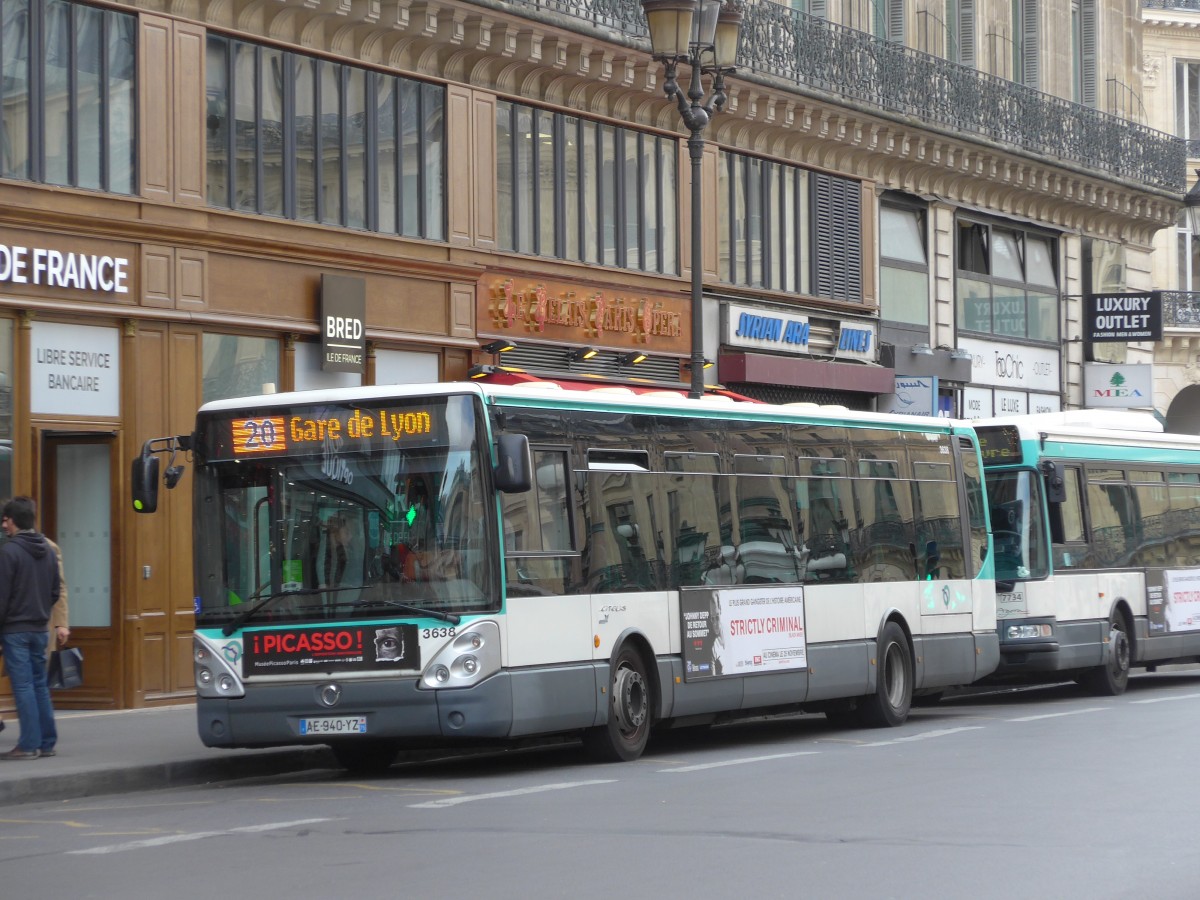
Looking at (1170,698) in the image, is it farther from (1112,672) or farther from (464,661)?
(464,661)

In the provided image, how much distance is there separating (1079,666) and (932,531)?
3189 mm

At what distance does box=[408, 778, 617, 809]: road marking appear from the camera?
39.1 feet

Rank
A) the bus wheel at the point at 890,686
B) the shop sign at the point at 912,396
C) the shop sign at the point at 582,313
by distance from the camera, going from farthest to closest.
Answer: the shop sign at the point at 912,396, the shop sign at the point at 582,313, the bus wheel at the point at 890,686

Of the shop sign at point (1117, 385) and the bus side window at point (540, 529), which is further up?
the shop sign at point (1117, 385)

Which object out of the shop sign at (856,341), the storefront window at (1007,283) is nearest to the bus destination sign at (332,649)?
the shop sign at (856,341)

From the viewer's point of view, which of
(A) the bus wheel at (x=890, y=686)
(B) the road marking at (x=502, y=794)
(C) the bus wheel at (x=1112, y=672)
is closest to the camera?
(B) the road marking at (x=502, y=794)

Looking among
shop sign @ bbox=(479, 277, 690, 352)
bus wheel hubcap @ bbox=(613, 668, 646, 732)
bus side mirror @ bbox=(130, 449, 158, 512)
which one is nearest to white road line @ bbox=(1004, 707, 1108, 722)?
bus wheel hubcap @ bbox=(613, 668, 646, 732)

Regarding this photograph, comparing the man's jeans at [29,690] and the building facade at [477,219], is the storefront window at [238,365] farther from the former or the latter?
the man's jeans at [29,690]

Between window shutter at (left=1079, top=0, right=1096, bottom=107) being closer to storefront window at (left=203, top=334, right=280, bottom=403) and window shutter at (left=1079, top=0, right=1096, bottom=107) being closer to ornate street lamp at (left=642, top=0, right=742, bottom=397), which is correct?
ornate street lamp at (left=642, top=0, right=742, bottom=397)

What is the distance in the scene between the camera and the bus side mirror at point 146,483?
46.2 feet

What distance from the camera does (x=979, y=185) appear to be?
3459cm

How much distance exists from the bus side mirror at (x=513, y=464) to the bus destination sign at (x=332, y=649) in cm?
112

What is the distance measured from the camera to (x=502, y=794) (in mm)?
12438

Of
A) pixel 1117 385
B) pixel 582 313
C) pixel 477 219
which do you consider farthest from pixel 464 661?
pixel 1117 385
